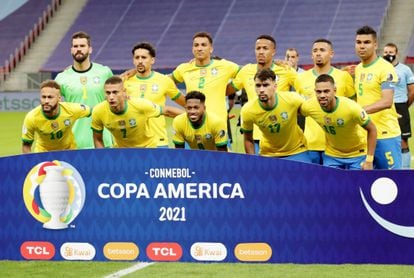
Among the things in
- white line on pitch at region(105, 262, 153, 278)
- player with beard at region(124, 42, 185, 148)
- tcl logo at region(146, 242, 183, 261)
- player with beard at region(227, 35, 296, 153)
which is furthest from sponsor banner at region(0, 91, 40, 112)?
tcl logo at region(146, 242, 183, 261)

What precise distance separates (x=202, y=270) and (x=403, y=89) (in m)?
6.36

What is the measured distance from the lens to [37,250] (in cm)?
727

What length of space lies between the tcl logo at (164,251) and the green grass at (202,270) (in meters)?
0.12

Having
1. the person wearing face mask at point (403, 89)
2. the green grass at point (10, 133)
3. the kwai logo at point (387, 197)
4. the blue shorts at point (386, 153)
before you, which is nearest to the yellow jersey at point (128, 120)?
the blue shorts at point (386, 153)

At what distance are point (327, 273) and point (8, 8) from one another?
1557 inches

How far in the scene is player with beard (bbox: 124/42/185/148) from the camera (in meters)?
9.95

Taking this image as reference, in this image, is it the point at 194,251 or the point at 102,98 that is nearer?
the point at 194,251

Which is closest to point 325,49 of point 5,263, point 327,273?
point 327,273

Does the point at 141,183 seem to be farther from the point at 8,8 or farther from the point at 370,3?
the point at 8,8

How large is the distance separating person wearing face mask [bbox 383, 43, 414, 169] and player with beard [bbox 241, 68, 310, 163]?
339 cm

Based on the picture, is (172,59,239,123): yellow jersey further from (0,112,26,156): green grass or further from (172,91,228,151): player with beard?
(0,112,26,156): green grass

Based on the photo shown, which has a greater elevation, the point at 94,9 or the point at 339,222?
the point at 94,9

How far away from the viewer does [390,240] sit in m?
6.71

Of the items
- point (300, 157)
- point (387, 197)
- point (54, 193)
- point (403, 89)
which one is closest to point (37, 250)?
point (54, 193)
